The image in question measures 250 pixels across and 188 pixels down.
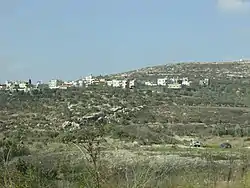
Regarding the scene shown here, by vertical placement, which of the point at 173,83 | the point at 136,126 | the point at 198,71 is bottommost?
the point at 136,126

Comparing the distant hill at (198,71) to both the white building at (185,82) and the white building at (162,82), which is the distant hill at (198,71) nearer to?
the white building at (185,82)

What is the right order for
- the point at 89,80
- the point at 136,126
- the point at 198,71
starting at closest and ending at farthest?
the point at 136,126
the point at 198,71
the point at 89,80

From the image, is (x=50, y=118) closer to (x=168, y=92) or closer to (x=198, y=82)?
(x=168, y=92)

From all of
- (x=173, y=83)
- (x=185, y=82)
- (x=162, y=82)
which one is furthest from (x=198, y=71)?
(x=173, y=83)

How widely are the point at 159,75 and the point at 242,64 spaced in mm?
16830

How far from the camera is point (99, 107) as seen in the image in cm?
5853

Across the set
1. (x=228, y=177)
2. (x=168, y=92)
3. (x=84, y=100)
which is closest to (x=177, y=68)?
(x=168, y=92)

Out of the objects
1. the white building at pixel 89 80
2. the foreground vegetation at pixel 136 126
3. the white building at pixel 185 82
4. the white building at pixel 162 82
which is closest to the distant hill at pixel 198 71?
the foreground vegetation at pixel 136 126

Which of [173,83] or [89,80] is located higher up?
[89,80]

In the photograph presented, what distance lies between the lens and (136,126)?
44.2 metres

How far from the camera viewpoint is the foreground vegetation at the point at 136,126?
7.38m

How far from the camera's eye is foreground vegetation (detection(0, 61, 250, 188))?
24.2 feet

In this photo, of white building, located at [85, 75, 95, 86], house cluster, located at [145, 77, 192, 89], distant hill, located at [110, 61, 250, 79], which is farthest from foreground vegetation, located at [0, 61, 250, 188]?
white building, located at [85, 75, 95, 86]

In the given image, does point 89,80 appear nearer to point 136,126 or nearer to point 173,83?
point 173,83
